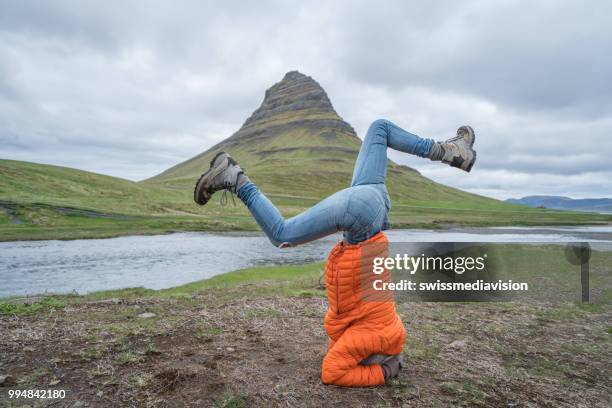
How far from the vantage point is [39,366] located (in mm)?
4727

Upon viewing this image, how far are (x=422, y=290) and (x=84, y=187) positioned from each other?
89186 millimetres

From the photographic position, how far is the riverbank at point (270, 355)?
421 cm

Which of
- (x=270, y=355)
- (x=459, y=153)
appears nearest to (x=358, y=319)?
(x=270, y=355)

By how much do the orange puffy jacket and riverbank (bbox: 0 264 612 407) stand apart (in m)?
0.21

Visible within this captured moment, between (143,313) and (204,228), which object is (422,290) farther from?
(204,228)

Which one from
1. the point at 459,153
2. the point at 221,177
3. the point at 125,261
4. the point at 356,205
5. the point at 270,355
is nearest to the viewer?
the point at 356,205

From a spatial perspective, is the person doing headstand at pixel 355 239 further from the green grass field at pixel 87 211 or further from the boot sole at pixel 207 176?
the green grass field at pixel 87 211

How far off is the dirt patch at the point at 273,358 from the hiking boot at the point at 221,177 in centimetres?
237

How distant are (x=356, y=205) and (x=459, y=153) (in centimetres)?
188

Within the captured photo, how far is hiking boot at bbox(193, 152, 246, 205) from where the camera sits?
16.1 ft

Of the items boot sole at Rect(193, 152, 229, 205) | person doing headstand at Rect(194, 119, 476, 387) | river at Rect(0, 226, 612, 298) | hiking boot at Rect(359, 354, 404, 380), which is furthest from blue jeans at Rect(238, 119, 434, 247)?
river at Rect(0, 226, 612, 298)

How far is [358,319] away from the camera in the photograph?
15.1ft

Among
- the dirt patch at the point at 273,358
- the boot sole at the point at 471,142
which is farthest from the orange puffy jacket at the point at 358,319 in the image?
the boot sole at the point at 471,142

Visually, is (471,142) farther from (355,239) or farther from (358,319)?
(358,319)
